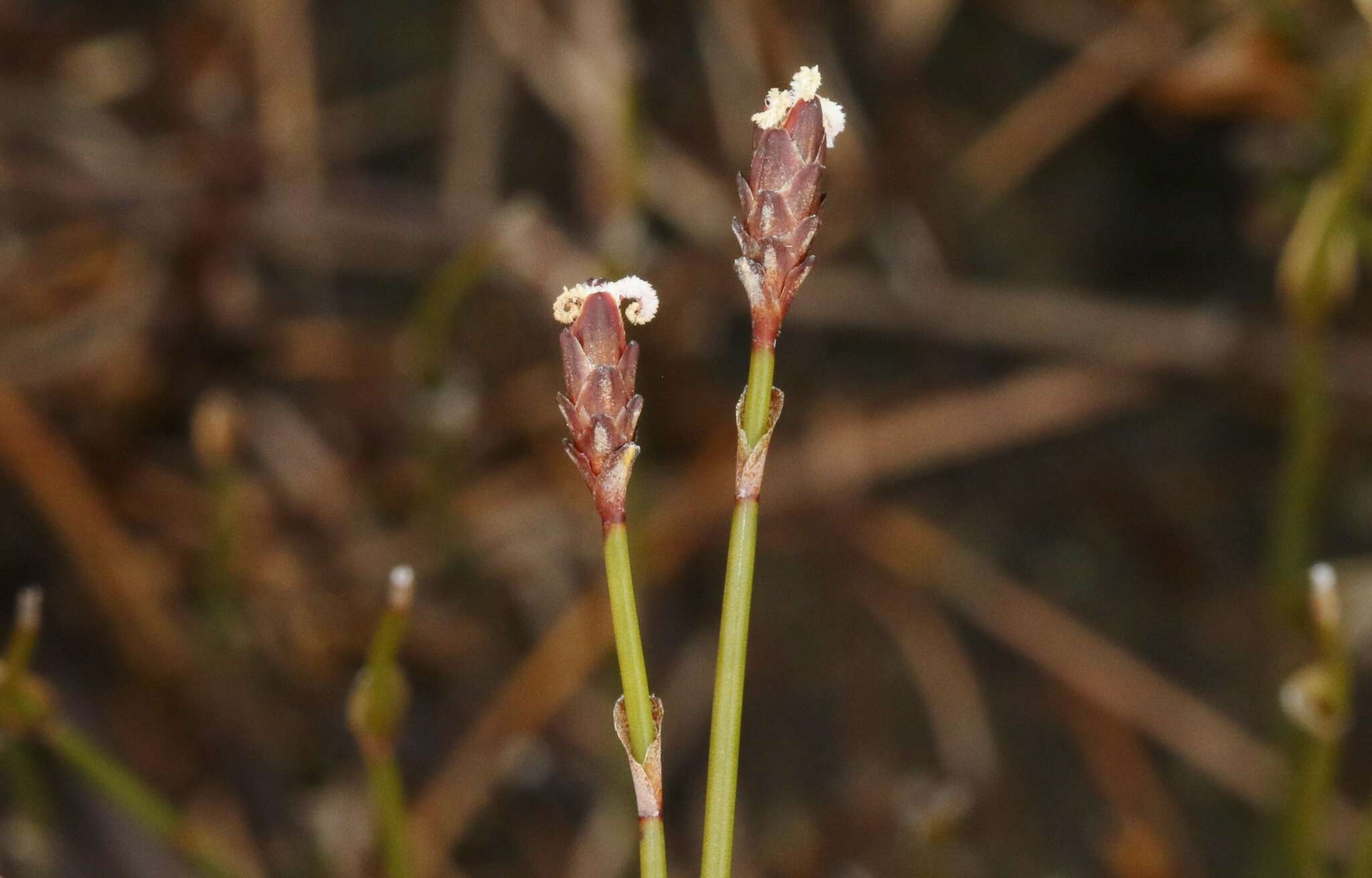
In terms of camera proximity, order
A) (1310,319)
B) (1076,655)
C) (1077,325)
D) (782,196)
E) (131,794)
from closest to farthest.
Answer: (782,196), (131,794), (1310,319), (1076,655), (1077,325)

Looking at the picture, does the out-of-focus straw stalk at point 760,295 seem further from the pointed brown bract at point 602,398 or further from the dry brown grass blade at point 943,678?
the dry brown grass blade at point 943,678

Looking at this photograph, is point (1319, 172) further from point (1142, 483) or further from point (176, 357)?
point (176, 357)

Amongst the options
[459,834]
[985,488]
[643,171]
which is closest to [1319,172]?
[985,488]

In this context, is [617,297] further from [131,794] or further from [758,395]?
[131,794]

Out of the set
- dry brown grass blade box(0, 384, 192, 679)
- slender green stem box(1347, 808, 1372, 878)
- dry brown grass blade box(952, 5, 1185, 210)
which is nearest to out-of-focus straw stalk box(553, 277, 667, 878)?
slender green stem box(1347, 808, 1372, 878)

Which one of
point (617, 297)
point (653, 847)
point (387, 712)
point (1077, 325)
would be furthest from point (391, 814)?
point (1077, 325)

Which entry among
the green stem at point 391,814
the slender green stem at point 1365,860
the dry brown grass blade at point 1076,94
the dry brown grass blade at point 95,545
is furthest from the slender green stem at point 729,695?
the dry brown grass blade at point 1076,94

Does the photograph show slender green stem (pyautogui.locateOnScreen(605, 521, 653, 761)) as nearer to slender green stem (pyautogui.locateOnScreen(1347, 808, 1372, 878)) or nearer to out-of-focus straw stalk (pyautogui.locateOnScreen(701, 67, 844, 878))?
out-of-focus straw stalk (pyautogui.locateOnScreen(701, 67, 844, 878))

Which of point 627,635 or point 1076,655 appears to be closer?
point 627,635
